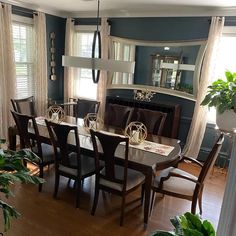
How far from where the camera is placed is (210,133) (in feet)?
14.1

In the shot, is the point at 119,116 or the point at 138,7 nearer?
the point at 119,116

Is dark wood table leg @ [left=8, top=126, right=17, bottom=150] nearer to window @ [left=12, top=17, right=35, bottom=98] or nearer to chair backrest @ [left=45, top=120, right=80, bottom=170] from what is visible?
chair backrest @ [left=45, top=120, right=80, bottom=170]

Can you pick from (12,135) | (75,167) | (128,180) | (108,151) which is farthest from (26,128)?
(128,180)

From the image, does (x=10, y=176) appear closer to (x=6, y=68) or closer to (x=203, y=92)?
(x=6, y=68)

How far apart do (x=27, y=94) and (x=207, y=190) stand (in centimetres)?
368

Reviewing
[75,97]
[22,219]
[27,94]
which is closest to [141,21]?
[75,97]

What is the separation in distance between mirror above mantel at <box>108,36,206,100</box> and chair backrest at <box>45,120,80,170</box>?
2.31m

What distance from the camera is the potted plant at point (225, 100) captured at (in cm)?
342

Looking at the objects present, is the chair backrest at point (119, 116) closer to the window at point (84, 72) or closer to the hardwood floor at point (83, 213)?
the hardwood floor at point (83, 213)

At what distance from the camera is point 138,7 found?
4.13 meters

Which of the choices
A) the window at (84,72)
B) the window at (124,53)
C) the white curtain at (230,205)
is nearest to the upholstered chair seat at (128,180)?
the white curtain at (230,205)

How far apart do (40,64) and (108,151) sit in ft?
10.0

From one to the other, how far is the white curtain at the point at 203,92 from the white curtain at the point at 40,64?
293 centimetres

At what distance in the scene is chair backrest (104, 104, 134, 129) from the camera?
3746 mm
